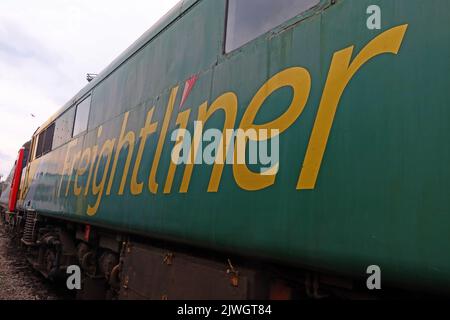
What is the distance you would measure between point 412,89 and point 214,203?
4.37ft

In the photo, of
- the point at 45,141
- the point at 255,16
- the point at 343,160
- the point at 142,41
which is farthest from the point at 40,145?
the point at 343,160

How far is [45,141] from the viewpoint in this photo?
27.5ft

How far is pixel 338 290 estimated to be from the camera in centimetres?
201

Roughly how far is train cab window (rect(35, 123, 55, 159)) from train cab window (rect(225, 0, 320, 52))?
6031 mm

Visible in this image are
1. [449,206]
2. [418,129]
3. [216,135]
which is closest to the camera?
[449,206]

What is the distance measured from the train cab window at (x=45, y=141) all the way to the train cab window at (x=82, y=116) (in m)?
1.70

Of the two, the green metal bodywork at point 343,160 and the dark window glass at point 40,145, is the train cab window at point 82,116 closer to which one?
the dark window glass at point 40,145

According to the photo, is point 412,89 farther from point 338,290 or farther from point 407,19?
point 338,290

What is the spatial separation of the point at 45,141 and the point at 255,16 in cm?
717

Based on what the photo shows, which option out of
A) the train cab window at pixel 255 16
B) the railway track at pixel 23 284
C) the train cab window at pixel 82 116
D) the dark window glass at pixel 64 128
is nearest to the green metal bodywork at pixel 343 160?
the train cab window at pixel 255 16

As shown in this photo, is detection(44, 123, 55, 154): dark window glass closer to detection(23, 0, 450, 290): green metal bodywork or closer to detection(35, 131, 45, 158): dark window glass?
detection(35, 131, 45, 158): dark window glass

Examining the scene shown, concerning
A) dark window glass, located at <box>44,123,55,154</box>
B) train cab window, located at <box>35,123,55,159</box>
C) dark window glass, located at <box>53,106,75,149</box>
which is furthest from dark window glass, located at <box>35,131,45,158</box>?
dark window glass, located at <box>53,106,75,149</box>

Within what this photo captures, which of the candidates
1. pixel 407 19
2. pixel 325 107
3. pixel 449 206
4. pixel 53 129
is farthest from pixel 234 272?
pixel 53 129

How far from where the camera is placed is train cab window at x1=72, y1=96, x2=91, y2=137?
228 inches
